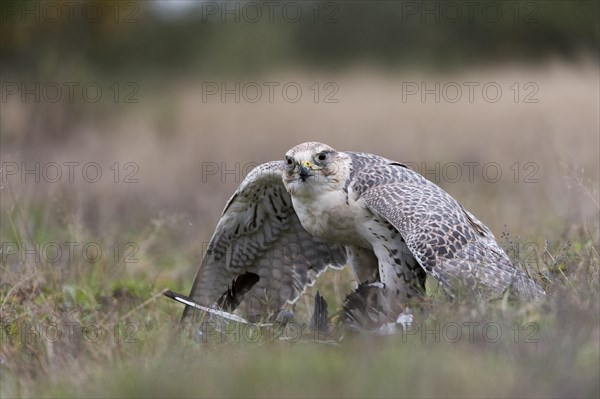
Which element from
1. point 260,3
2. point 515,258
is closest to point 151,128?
point 260,3

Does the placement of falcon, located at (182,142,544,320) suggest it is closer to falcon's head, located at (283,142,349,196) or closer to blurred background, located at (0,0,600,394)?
falcon's head, located at (283,142,349,196)

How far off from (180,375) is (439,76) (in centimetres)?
1795

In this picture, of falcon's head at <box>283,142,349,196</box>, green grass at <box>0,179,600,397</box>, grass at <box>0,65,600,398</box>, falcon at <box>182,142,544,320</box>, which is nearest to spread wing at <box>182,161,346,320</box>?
falcon at <box>182,142,544,320</box>

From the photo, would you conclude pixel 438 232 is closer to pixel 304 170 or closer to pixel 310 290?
pixel 304 170

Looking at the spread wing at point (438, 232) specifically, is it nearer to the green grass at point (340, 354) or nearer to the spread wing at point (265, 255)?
the green grass at point (340, 354)

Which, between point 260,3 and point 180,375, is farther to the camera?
point 260,3

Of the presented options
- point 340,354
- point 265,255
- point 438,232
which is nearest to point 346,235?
point 438,232

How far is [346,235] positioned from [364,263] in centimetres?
40

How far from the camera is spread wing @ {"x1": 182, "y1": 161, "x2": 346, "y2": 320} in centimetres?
672

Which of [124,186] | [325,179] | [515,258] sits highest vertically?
[325,179]

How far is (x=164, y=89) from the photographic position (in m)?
20.1

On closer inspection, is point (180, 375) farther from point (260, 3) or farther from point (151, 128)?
point (260, 3)

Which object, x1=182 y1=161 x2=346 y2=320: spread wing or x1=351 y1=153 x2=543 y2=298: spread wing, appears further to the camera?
x1=182 y1=161 x2=346 y2=320: spread wing

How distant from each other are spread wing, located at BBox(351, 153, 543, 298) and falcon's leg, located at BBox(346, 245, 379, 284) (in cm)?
53
